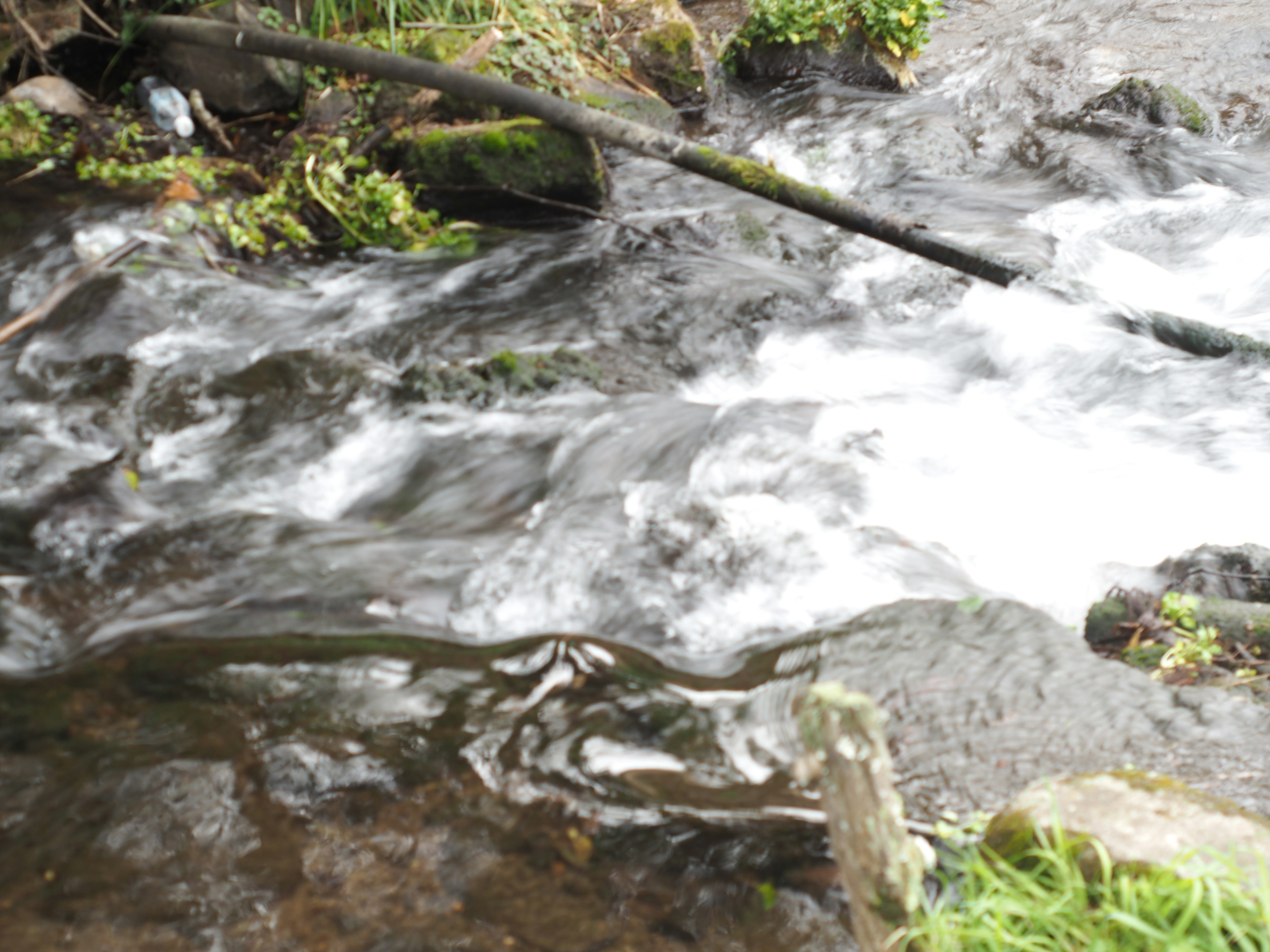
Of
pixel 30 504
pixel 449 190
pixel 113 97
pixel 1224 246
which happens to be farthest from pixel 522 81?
pixel 1224 246

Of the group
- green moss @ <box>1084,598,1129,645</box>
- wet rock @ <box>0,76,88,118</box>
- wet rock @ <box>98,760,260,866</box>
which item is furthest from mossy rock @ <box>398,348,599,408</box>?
wet rock @ <box>0,76,88,118</box>

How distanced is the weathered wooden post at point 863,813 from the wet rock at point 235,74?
6.09 metres

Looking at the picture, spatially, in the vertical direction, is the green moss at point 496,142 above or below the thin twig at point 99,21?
below

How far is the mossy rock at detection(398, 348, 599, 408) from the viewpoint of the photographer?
4.22m

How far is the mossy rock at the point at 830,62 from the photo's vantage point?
26.6 ft

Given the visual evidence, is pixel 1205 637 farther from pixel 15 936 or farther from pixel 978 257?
pixel 15 936

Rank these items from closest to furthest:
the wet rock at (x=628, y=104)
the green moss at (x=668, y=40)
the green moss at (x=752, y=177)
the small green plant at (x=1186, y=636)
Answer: the small green plant at (x=1186, y=636) → the green moss at (x=752, y=177) → the wet rock at (x=628, y=104) → the green moss at (x=668, y=40)

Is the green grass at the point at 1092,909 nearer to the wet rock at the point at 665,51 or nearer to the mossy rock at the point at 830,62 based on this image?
the wet rock at the point at 665,51

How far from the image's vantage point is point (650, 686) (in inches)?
99.6

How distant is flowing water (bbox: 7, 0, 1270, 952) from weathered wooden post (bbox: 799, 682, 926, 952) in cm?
30

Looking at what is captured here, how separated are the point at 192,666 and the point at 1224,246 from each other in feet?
21.6

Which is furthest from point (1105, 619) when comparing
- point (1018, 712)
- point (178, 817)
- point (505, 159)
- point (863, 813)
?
point (505, 159)

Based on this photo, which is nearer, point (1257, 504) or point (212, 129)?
point (1257, 504)

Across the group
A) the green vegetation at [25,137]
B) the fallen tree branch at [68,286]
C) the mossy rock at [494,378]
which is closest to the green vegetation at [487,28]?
the green vegetation at [25,137]
